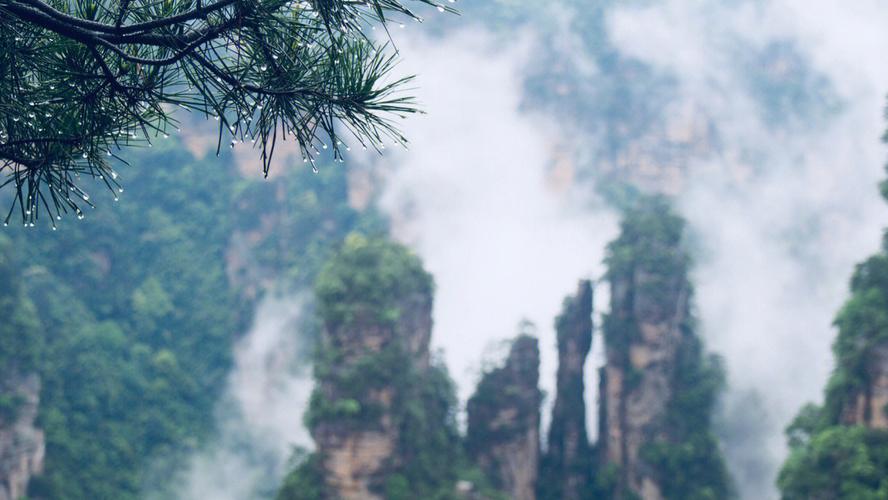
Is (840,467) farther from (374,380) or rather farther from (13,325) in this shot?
(13,325)

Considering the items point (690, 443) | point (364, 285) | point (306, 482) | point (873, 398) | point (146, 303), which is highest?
point (146, 303)

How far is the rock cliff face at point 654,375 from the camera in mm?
23078

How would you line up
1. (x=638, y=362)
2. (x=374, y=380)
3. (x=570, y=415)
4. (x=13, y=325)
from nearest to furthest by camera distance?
(x=374, y=380)
(x=638, y=362)
(x=570, y=415)
(x=13, y=325)

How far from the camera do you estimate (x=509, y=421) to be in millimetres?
24328

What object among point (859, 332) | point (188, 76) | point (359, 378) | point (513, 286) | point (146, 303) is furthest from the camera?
point (513, 286)

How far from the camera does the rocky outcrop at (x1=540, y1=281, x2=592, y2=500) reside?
25.1 m

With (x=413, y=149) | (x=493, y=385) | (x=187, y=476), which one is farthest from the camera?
(x=413, y=149)

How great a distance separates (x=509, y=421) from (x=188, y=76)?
21602 millimetres

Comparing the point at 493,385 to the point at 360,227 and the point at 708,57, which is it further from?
the point at 708,57

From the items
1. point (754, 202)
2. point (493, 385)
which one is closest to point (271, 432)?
point (493, 385)

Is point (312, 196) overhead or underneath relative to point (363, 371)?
overhead

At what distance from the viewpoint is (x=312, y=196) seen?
45.9m

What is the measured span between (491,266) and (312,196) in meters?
9.44

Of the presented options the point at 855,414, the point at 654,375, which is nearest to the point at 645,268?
the point at 654,375
